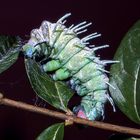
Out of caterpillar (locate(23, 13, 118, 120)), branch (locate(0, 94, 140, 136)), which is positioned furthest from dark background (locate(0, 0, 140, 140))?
branch (locate(0, 94, 140, 136))

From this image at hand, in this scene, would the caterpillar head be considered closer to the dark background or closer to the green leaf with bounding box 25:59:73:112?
the green leaf with bounding box 25:59:73:112

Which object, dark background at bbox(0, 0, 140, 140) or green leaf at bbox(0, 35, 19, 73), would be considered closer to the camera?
green leaf at bbox(0, 35, 19, 73)

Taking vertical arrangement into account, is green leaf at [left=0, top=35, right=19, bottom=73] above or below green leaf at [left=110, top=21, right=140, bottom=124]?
above

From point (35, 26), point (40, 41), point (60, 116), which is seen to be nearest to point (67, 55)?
point (40, 41)

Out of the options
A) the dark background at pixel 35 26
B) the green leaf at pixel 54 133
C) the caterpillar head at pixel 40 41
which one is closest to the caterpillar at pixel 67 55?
the caterpillar head at pixel 40 41

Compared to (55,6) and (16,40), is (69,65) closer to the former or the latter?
(16,40)

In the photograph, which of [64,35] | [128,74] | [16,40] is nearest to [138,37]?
[128,74]
